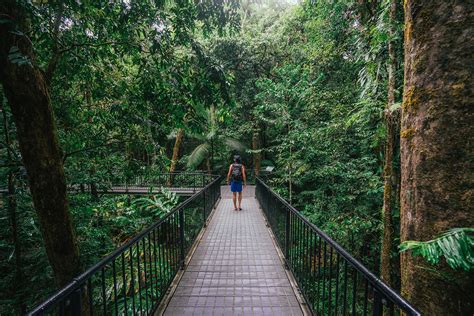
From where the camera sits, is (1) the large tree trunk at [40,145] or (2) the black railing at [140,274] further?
(1) the large tree trunk at [40,145]

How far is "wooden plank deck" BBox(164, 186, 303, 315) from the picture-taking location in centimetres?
338

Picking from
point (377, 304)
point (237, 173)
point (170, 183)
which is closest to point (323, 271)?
point (377, 304)

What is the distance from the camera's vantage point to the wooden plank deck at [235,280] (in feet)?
11.1

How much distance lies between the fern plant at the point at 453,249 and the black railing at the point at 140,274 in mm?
2051

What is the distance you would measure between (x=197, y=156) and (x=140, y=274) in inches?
616

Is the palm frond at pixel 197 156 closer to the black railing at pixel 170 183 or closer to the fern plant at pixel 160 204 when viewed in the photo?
the black railing at pixel 170 183

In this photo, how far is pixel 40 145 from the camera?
11.5ft

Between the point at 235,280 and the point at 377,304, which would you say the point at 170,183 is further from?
the point at 377,304

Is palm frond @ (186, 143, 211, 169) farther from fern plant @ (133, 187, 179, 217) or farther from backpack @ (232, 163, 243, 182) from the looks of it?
backpack @ (232, 163, 243, 182)

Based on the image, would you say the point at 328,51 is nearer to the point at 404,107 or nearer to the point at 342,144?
the point at 342,144

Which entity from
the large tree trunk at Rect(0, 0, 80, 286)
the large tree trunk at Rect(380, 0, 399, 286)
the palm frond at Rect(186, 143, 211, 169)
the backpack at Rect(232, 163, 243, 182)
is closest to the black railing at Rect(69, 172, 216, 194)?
the palm frond at Rect(186, 143, 211, 169)

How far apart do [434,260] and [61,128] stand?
6807 millimetres

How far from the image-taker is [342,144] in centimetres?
860

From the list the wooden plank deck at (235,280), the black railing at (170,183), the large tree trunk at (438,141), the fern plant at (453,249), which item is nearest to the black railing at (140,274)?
the wooden plank deck at (235,280)
